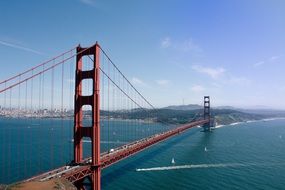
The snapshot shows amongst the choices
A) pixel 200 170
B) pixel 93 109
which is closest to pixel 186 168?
pixel 200 170

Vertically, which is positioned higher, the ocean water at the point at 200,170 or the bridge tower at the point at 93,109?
the bridge tower at the point at 93,109

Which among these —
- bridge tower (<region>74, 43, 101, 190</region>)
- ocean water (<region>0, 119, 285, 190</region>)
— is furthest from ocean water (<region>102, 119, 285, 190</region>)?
bridge tower (<region>74, 43, 101, 190</region>)

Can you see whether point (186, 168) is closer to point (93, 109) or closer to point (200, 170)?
point (200, 170)

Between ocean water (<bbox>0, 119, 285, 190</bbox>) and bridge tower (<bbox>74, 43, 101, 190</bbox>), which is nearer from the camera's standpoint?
bridge tower (<bbox>74, 43, 101, 190</bbox>)

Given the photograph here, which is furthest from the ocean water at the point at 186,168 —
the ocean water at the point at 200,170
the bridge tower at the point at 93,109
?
the bridge tower at the point at 93,109

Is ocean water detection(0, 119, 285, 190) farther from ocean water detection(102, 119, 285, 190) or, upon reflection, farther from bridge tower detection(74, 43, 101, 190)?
bridge tower detection(74, 43, 101, 190)

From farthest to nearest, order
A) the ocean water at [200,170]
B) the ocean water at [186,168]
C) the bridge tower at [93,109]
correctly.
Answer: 1. the ocean water at [186,168]
2. the ocean water at [200,170]
3. the bridge tower at [93,109]

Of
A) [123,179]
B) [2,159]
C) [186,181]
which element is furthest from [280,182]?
[2,159]

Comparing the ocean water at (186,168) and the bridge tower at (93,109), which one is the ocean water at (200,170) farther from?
the bridge tower at (93,109)
